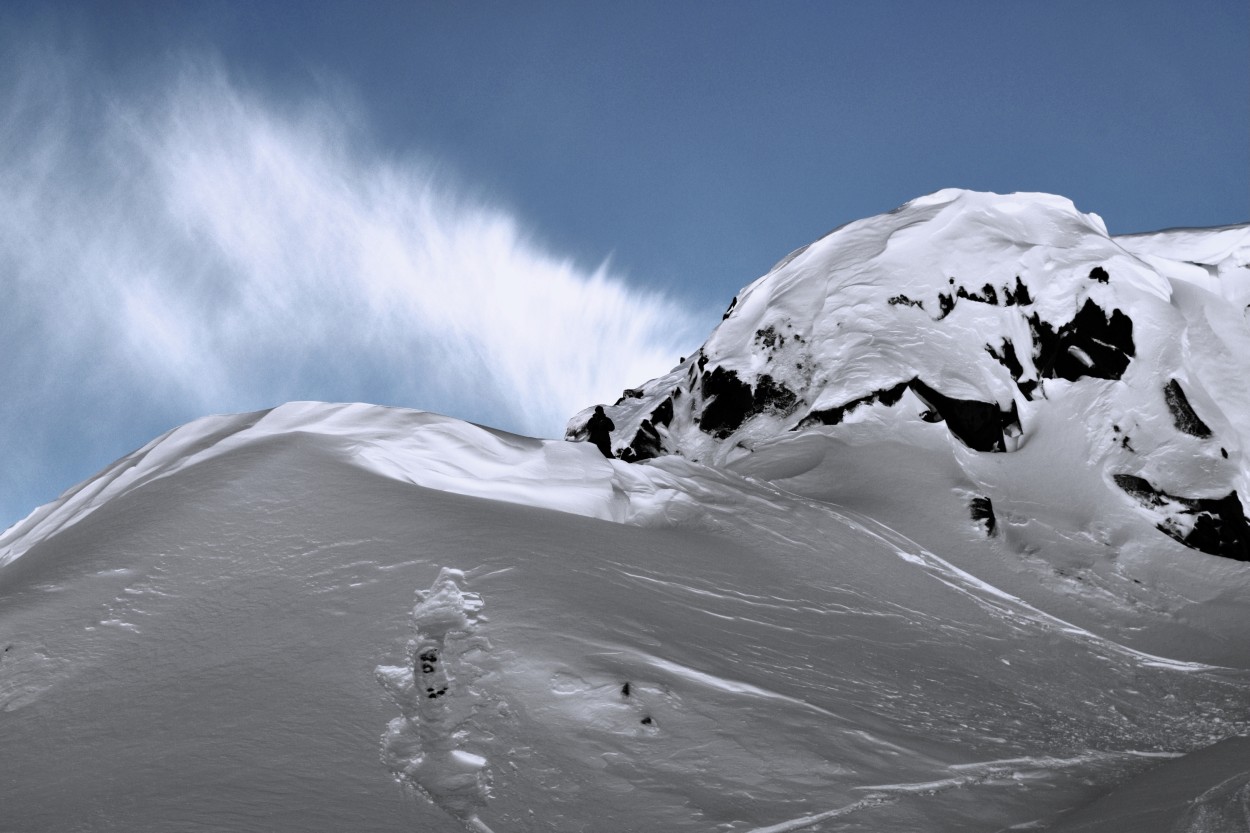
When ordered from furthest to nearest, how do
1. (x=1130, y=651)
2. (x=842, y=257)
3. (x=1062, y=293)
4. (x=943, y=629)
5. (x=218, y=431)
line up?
(x=842, y=257) → (x=1062, y=293) → (x=1130, y=651) → (x=218, y=431) → (x=943, y=629)

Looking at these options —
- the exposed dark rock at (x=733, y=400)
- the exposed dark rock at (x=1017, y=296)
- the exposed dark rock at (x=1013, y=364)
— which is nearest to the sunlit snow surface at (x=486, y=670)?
the exposed dark rock at (x=733, y=400)

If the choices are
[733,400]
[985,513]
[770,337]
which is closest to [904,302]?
[770,337]

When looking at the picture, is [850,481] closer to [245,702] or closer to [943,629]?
[943,629]

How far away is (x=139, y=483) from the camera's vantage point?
23469mm

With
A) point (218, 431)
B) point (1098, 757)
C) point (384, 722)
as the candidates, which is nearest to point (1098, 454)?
point (1098, 757)

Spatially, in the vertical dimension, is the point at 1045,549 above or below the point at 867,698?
above

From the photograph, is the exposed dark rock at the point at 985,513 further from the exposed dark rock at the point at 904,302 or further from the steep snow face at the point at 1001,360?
the exposed dark rock at the point at 904,302

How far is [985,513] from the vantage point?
120 ft

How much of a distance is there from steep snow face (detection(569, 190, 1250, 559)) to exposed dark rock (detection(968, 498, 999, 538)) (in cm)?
80

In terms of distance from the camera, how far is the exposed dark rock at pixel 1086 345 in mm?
46250

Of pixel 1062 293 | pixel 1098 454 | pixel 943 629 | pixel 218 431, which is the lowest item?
pixel 943 629

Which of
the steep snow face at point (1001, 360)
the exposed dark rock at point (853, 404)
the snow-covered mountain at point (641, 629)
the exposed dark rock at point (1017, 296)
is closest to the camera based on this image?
the snow-covered mountain at point (641, 629)

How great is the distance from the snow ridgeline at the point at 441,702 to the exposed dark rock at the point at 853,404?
28.0m

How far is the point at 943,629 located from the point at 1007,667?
1994mm
